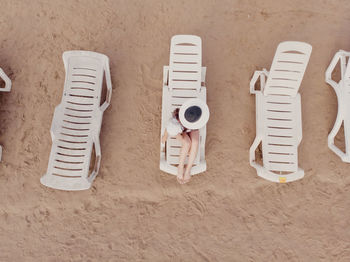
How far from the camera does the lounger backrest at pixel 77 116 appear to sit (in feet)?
12.4

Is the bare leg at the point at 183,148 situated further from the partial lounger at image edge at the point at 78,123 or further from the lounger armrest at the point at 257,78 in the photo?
the lounger armrest at the point at 257,78

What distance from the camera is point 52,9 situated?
15.9ft

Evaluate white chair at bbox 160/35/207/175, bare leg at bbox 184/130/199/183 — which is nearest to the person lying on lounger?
bare leg at bbox 184/130/199/183

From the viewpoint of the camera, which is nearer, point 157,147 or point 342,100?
point 342,100

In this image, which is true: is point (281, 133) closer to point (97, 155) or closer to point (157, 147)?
point (157, 147)

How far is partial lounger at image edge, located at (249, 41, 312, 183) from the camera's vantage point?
12.6 ft

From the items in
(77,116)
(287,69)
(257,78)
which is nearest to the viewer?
(287,69)

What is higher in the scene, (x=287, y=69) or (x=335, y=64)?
(x=335, y=64)

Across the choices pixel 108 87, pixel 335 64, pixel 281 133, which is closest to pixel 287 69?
pixel 281 133

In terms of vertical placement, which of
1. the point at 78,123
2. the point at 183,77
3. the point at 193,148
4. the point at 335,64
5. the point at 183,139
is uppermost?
the point at 335,64

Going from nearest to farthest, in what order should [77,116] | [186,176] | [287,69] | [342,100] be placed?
[186,176] < [287,69] < [77,116] < [342,100]

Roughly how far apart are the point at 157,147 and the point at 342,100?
118 inches

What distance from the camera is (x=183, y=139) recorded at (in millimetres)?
3412

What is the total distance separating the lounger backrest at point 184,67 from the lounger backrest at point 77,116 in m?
1.10
